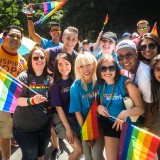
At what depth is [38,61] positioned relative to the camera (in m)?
3.78

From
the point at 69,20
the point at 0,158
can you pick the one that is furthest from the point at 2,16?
the point at 0,158

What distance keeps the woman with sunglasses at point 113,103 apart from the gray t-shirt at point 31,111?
0.83 m

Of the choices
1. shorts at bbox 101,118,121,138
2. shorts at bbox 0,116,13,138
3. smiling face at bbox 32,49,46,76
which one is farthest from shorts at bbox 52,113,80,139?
shorts at bbox 0,116,13,138

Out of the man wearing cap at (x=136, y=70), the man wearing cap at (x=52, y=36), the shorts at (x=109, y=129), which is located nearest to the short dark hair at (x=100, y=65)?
the man wearing cap at (x=136, y=70)

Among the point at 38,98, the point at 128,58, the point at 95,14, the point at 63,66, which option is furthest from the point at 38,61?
the point at 95,14

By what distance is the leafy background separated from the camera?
22.7m

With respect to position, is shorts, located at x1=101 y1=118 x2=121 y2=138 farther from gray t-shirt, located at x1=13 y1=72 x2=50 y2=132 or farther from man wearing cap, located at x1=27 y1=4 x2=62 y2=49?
man wearing cap, located at x1=27 y1=4 x2=62 y2=49

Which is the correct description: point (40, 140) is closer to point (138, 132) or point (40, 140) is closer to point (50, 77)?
point (50, 77)

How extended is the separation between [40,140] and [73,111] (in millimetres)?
696

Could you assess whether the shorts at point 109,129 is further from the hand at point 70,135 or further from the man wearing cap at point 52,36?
the man wearing cap at point 52,36

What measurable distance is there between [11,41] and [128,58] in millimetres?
2004

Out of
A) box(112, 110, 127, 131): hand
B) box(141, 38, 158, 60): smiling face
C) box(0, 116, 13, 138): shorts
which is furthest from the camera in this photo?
box(0, 116, 13, 138): shorts

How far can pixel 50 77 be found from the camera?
3994 millimetres

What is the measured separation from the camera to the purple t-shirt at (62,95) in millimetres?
3842
